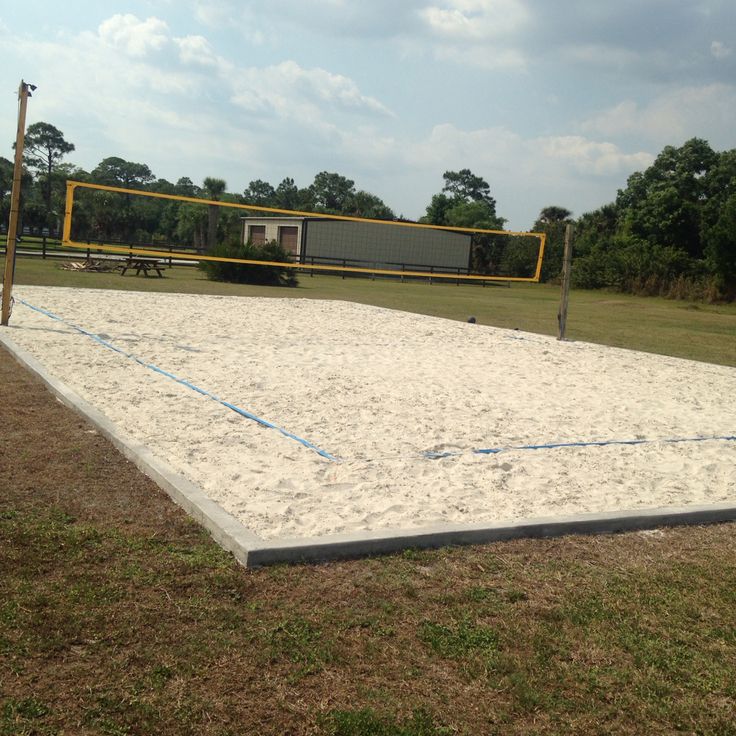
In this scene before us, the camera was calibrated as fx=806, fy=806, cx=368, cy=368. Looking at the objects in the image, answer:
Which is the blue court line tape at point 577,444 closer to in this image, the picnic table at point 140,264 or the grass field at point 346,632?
the grass field at point 346,632

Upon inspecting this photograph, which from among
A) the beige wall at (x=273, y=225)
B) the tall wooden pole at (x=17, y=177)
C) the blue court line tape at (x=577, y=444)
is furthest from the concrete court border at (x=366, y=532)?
the beige wall at (x=273, y=225)

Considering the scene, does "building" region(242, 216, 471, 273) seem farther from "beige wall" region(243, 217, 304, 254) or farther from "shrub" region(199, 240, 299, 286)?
"shrub" region(199, 240, 299, 286)

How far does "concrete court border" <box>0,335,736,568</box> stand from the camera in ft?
10.0

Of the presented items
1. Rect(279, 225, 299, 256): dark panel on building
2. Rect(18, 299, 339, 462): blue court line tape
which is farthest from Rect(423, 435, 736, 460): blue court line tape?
Rect(279, 225, 299, 256): dark panel on building

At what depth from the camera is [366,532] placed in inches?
128

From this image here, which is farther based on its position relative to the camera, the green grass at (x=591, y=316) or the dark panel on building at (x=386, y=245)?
the dark panel on building at (x=386, y=245)

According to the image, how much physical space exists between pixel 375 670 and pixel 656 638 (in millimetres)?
963

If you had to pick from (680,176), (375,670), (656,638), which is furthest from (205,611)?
(680,176)

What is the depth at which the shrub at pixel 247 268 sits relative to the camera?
23.5 metres

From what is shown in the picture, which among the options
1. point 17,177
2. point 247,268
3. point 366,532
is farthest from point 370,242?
point 366,532

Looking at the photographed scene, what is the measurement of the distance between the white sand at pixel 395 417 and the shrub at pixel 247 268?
13.1 m

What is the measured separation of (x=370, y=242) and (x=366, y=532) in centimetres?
3397

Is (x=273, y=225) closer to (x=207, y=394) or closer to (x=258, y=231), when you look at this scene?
(x=258, y=231)

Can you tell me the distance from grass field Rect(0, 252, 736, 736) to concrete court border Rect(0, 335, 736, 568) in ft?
0.23
